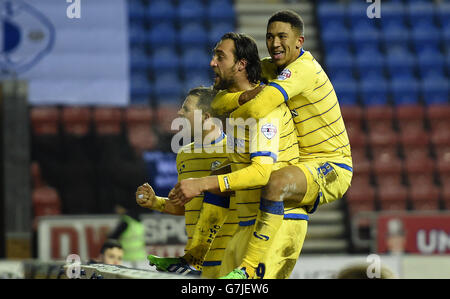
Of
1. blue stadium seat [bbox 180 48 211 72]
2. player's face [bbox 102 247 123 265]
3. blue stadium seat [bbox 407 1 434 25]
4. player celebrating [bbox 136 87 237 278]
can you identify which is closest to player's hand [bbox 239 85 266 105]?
player celebrating [bbox 136 87 237 278]

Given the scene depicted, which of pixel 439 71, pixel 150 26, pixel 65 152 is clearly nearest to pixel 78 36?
pixel 150 26

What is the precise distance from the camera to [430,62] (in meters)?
12.8

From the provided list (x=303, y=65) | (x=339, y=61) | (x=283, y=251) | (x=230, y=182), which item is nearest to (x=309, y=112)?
(x=303, y=65)

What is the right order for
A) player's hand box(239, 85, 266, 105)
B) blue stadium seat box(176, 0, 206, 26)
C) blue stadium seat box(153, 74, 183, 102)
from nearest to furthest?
player's hand box(239, 85, 266, 105) < blue stadium seat box(153, 74, 183, 102) < blue stadium seat box(176, 0, 206, 26)

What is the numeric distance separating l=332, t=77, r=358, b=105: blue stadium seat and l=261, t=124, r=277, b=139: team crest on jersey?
8458mm

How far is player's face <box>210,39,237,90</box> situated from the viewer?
3.88 metres

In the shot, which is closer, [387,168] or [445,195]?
[445,195]

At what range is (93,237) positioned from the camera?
952 cm

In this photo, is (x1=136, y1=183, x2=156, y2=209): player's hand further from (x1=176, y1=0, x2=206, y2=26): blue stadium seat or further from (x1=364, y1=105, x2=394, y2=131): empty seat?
(x1=176, y1=0, x2=206, y2=26): blue stadium seat

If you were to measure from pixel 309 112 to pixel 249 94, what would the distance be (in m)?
0.36

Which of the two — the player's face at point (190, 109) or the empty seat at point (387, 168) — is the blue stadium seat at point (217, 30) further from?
the player's face at point (190, 109)

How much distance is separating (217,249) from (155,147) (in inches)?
252

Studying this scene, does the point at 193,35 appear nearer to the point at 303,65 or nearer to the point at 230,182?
the point at 303,65

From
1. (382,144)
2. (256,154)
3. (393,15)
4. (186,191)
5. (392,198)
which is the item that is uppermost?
(393,15)
